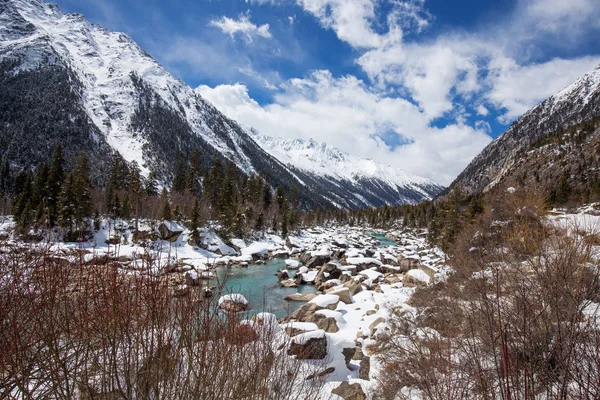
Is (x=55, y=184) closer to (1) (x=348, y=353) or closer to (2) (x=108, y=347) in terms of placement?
(1) (x=348, y=353)

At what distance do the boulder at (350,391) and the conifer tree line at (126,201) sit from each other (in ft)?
19.4

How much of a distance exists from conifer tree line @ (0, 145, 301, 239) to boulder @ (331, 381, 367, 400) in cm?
593

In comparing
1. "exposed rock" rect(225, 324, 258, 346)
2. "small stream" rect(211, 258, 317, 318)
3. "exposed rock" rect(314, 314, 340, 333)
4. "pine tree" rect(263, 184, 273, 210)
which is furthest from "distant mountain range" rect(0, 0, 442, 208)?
"exposed rock" rect(225, 324, 258, 346)

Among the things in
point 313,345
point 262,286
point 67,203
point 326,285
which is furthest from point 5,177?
point 313,345

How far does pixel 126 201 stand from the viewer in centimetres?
3631

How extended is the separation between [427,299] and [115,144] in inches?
6116

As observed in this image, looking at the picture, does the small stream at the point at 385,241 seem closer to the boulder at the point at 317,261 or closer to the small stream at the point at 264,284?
the boulder at the point at 317,261

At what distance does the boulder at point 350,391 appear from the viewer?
6.38m

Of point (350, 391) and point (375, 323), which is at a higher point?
point (350, 391)

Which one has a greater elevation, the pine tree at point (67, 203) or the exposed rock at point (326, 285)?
the pine tree at point (67, 203)

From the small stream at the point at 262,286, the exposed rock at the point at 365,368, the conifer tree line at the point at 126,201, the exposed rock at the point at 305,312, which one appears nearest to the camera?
the exposed rock at the point at 365,368

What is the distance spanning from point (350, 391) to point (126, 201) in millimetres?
38534

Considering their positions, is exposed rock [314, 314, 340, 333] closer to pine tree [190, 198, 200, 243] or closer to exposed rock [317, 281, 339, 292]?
exposed rock [317, 281, 339, 292]

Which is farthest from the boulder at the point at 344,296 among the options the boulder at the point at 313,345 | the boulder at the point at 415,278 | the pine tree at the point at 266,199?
the pine tree at the point at 266,199
